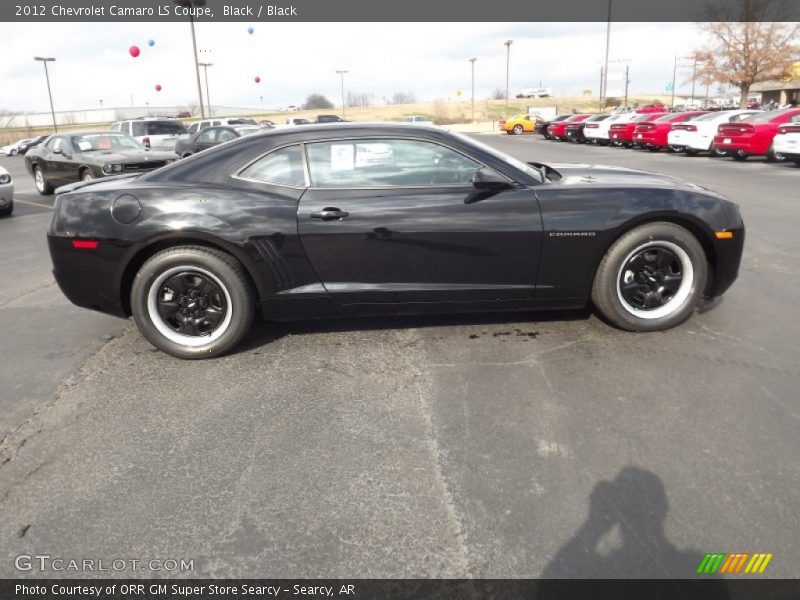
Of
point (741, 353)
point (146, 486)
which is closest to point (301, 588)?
point (146, 486)

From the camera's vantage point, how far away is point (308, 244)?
3766 millimetres

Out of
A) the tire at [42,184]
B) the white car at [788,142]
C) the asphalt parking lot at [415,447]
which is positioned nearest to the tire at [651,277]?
the asphalt parking lot at [415,447]

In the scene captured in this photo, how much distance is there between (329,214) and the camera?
12.3ft

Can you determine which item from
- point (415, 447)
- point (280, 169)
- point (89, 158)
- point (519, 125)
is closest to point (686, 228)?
point (415, 447)

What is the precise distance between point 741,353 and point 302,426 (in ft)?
9.12

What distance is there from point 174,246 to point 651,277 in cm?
321

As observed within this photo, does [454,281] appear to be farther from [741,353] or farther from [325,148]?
[741,353]

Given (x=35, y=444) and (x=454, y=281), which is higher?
(x=454, y=281)

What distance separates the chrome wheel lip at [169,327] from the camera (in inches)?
152

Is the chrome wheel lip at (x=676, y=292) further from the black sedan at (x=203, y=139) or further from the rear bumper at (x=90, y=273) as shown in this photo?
the black sedan at (x=203, y=139)

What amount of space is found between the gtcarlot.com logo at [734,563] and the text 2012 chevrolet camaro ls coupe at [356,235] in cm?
210

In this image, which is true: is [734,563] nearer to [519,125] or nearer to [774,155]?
[774,155]

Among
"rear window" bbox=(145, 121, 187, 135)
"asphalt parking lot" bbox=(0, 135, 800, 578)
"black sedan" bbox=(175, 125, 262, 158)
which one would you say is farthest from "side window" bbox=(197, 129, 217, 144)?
"asphalt parking lot" bbox=(0, 135, 800, 578)

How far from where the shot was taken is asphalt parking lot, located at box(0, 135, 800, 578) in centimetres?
220
